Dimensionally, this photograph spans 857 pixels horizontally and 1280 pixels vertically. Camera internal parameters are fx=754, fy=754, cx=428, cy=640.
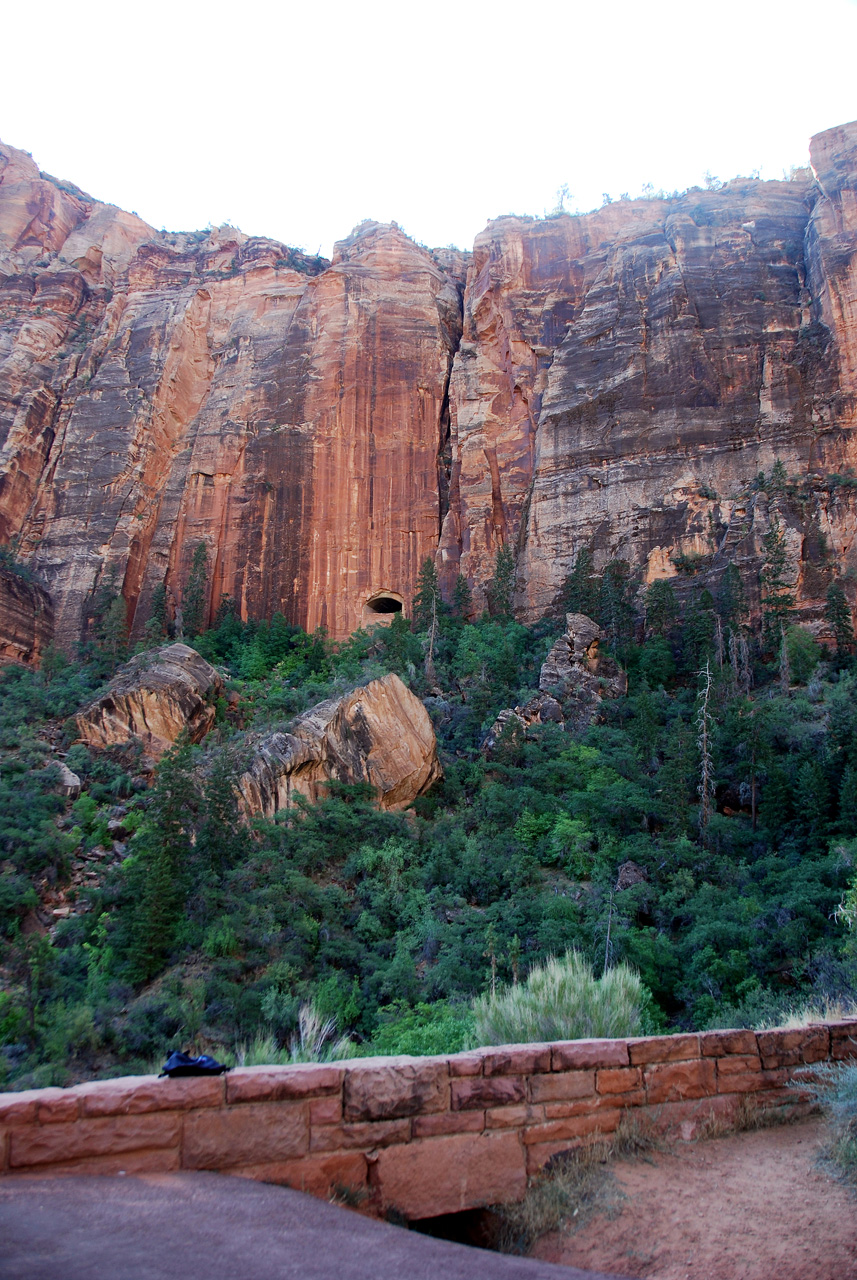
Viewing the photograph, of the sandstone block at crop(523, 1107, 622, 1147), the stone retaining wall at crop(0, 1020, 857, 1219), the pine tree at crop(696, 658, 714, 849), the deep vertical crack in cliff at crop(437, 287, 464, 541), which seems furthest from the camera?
the deep vertical crack in cliff at crop(437, 287, 464, 541)

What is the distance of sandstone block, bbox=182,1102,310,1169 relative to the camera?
4.24 meters

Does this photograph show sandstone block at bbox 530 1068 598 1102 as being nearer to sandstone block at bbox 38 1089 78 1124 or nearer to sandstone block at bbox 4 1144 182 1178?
sandstone block at bbox 4 1144 182 1178

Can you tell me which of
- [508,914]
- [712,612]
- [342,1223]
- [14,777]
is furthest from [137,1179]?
[712,612]

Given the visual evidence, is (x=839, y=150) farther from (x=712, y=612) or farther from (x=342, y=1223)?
(x=342, y=1223)

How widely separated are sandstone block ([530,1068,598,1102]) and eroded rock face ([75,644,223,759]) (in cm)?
2590

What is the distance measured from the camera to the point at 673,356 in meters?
41.0

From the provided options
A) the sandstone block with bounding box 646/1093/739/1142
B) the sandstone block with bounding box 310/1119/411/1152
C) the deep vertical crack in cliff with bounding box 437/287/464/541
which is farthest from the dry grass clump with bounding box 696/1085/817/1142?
the deep vertical crack in cliff with bounding box 437/287/464/541

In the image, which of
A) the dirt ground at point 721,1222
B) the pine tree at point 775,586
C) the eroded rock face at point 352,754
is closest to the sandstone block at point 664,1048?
the dirt ground at point 721,1222

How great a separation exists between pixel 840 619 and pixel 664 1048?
30274 millimetres

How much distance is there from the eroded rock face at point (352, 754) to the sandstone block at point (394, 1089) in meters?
20.7

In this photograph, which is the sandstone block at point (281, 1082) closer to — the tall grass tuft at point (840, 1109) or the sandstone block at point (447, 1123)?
the sandstone block at point (447, 1123)

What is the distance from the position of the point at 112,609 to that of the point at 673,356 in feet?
107

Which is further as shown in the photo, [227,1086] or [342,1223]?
[227,1086]

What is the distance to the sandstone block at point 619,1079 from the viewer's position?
5.47m
